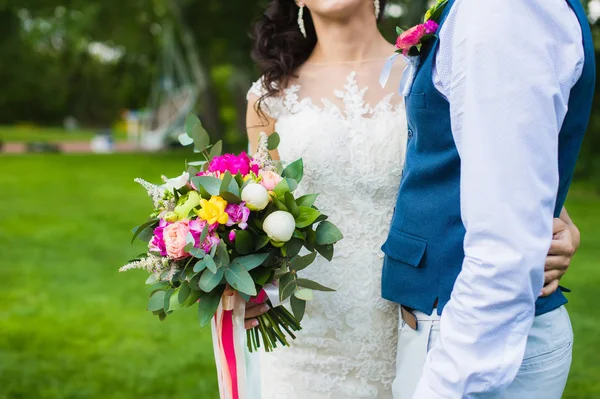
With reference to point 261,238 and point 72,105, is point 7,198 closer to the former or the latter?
point 261,238

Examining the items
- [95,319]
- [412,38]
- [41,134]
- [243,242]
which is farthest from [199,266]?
[41,134]

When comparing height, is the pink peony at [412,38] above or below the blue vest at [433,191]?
above

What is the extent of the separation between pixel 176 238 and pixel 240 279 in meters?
0.20

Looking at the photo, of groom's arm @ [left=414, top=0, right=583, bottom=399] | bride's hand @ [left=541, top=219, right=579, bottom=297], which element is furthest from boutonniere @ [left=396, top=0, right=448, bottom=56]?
bride's hand @ [left=541, top=219, right=579, bottom=297]

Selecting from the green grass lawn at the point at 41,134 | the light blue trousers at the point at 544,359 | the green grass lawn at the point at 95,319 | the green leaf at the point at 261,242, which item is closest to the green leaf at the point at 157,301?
the green leaf at the point at 261,242

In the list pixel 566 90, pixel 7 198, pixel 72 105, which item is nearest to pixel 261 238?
pixel 566 90

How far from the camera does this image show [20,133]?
35125 mm

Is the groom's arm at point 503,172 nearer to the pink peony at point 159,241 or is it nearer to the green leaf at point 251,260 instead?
→ the green leaf at point 251,260

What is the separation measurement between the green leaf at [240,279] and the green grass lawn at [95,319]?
3.30m

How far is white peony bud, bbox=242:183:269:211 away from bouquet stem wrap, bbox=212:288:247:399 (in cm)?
26

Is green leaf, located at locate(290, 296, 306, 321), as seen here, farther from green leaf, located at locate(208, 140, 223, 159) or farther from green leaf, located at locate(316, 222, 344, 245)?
green leaf, located at locate(208, 140, 223, 159)

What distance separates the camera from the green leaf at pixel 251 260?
1.98 meters

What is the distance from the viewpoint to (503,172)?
1193 millimetres

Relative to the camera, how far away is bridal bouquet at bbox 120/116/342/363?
6.37ft
